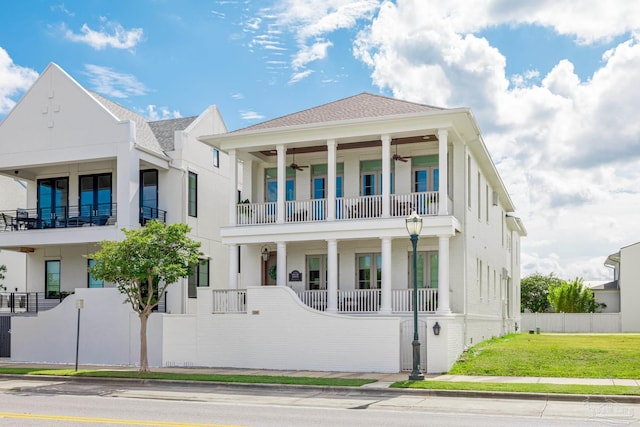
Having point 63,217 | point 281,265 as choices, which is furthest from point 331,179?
point 63,217

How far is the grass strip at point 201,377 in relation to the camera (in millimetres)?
19438

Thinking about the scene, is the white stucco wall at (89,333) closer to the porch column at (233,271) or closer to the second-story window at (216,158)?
the porch column at (233,271)

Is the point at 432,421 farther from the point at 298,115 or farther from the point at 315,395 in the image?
the point at 298,115

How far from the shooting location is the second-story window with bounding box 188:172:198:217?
30.8 meters

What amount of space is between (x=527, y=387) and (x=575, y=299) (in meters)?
44.6

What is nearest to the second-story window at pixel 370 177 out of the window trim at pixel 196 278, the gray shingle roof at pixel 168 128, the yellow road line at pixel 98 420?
Answer: the window trim at pixel 196 278

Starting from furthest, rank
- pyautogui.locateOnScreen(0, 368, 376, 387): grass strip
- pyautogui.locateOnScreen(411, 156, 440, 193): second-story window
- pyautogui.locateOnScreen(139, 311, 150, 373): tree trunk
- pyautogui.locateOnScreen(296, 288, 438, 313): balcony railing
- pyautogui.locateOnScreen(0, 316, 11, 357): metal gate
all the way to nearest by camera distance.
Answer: pyautogui.locateOnScreen(0, 316, 11, 357): metal gate, pyautogui.locateOnScreen(411, 156, 440, 193): second-story window, pyautogui.locateOnScreen(296, 288, 438, 313): balcony railing, pyautogui.locateOnScreen(139, 311, 150, 373): tree trunk, pyautogui.locateOnScreen(0, 368, 376, 387): grass strip

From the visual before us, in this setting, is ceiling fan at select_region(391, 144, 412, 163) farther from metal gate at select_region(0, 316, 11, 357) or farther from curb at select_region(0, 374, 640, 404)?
metal gate at select_region(0, 316, 11, 357)

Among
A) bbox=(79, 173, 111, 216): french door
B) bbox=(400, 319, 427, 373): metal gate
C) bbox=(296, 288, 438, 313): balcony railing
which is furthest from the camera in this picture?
bbox=(79, 173, 111, 216): french door

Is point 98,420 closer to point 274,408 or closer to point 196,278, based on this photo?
point 274,408

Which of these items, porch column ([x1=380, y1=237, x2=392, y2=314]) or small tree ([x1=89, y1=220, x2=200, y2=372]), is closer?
small tree ([x1=89, y1=220, x2=200, y2=372])

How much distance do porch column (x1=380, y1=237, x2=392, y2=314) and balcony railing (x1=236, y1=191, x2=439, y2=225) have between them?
4.09ft

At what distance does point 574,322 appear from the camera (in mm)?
55188

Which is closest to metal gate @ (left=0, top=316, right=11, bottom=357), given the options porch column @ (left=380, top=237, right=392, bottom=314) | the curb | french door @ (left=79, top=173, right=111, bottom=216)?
french door @ (left=79, top=173, right=111, bottom=216)
